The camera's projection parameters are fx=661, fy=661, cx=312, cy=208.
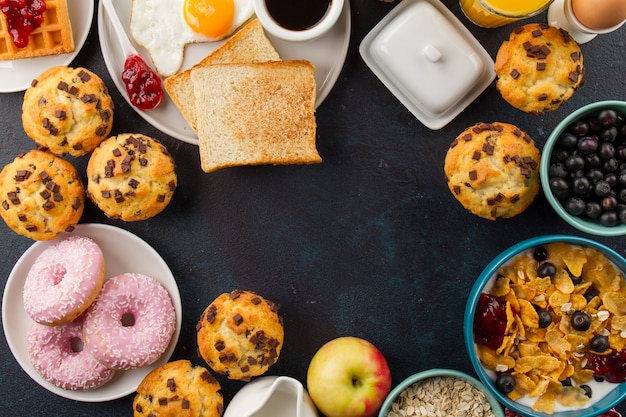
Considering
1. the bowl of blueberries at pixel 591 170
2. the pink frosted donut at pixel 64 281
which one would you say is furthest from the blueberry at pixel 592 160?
the pink frosted donut at pixel 64 281

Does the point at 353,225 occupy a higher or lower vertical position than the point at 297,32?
lower

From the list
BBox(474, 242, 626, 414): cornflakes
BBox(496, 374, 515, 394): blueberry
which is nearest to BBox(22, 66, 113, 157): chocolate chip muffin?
BBox(474, 242, 626, 414): cornflakes

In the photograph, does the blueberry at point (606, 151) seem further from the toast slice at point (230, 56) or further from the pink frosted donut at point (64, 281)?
the pink frosted donut at point (64, 281)

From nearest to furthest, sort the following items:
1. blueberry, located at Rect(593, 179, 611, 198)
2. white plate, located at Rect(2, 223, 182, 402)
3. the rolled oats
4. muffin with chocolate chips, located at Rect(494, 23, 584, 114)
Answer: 1. blueberry, located at Rect(593, 179, 611, 198)
2. muffin with chocolate chips, located at Rect(494, 23, 584, 114)
3. the rolled oats
4. white plate, located at Rect(2, 223, 182, 402)

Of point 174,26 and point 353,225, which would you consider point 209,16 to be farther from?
point 353,225

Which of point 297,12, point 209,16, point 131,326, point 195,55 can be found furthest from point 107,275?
point 297,12

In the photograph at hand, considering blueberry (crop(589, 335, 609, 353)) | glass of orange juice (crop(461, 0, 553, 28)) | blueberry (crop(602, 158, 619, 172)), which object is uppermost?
glass of orange juice (crop(461, 0, 553, 28))

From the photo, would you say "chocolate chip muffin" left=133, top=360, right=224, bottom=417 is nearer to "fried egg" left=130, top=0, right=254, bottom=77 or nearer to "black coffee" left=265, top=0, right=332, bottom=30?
"fried egg" left=130, top=0, right=254, bottom=77
